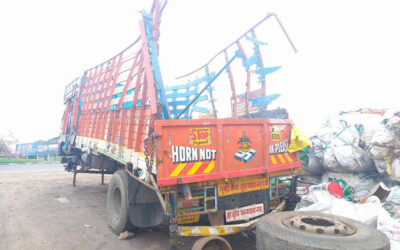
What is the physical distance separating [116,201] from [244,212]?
2158mm

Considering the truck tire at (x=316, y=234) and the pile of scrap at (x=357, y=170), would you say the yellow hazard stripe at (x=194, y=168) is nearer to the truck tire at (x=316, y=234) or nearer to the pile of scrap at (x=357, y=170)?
the truck tire at (x=316, y=234)

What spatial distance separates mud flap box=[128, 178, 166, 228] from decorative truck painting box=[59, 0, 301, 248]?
1 centimetres

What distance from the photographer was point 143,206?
12.2ft

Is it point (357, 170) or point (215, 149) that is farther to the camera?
point (357, 170)

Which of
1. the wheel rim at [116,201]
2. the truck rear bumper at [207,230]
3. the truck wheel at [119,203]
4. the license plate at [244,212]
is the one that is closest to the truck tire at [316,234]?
the truck rear bumper at [207,230]

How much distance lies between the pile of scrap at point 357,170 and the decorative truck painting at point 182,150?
0.64 metres

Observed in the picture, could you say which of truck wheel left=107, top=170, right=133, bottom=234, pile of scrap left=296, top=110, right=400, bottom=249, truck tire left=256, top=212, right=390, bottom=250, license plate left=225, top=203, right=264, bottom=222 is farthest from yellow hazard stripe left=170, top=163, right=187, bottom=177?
pile of scrap left=296, top=110, right=400, bottom=249

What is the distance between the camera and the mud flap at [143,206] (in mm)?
3639

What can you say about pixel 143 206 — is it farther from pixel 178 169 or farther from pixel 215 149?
pixel 215 149

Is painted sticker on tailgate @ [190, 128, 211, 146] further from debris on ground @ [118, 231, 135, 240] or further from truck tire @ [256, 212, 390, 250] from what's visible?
debris on ground @ [118, 231, 135, 240]

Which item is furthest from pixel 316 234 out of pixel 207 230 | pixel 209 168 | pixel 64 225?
pixel 64 225

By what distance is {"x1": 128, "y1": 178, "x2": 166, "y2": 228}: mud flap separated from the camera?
364 cm

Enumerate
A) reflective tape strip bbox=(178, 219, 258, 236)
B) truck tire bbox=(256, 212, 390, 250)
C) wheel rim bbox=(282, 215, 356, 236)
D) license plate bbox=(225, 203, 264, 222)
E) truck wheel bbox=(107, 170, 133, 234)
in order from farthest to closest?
truck wheel bbox=(107, 170, 133, 234) → license plate bbox=(225, 203, 264, 222) → reflective tape strip bbox=(178, 219, 258, 236) → wheel rim bbox=(282, 215, 356, 236) → truck tire bbox=(256, 212, 390, 250)

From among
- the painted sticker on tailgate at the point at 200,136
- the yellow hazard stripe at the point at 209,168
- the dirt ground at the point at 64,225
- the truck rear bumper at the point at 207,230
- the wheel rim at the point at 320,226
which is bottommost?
the dirt ground at the point at 64,225
